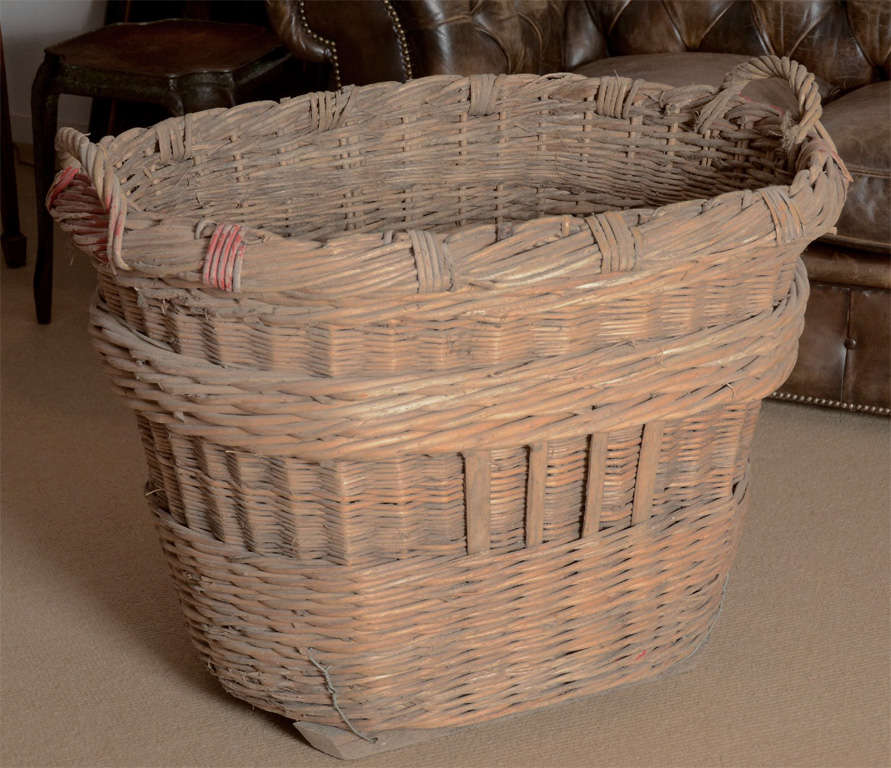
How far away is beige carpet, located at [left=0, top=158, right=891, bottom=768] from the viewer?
3.52 feet

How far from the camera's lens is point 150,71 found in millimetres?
1723

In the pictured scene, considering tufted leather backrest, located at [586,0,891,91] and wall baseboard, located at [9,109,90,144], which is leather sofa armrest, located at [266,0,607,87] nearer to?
tufted leather backrest, located at [586,0,891,91]

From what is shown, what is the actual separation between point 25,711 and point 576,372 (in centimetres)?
70

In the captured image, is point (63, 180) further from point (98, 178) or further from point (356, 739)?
point (356, 739)

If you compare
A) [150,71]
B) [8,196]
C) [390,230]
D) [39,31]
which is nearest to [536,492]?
[390,230]

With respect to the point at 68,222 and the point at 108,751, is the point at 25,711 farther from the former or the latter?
the point at 68,222

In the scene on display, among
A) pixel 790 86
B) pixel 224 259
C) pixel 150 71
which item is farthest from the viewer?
pixel 150 71

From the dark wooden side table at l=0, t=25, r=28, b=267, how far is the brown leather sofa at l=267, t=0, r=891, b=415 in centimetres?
73

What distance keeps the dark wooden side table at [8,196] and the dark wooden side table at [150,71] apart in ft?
0.77

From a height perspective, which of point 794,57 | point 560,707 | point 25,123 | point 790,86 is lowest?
point 25,123

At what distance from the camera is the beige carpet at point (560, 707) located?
1.07 m

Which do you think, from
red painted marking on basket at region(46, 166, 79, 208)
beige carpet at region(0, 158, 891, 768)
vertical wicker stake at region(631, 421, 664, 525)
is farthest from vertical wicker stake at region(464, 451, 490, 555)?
red painted marking on basket at region(46, 166, 79, 208)

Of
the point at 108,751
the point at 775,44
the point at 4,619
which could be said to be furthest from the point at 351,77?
the point at 108,751

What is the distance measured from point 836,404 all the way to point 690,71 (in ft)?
1.81
